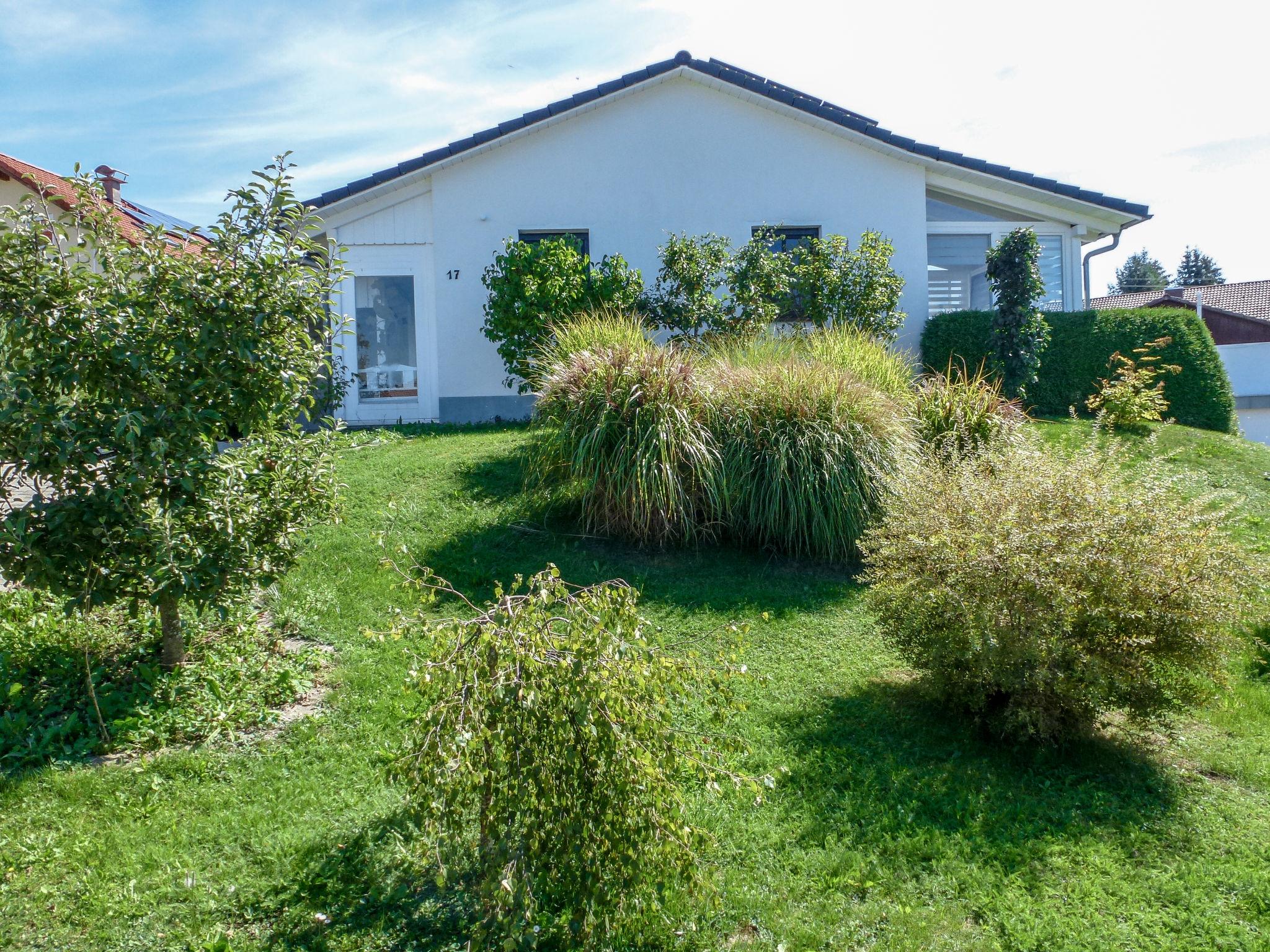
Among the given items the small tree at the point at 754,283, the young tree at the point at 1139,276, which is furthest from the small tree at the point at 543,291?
the young tree at the point at 1139,276

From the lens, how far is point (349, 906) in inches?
133

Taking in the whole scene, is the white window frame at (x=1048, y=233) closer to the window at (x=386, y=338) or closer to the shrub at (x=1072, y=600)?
the window at (x=386, y=338)

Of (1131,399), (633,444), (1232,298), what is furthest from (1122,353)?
(1232,298)

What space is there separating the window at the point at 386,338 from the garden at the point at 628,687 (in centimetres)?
699

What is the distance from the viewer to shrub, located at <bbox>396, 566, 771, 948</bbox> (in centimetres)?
299

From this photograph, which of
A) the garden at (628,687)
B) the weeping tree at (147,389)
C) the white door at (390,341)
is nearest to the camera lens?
the garden at (628,687)

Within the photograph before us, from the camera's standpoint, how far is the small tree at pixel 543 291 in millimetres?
12516

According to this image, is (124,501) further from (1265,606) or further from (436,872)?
(1265,606)

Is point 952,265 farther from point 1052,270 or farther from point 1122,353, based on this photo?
point 1122,353

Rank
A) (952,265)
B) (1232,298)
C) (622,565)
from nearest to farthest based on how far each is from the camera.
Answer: (622,565) < (952,265) < (1232,298)

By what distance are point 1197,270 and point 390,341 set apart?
326ft

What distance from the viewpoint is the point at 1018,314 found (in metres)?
12.8

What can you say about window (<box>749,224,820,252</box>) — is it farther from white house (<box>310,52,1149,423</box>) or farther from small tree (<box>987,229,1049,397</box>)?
small tree (<box>987,229,1049,397</box>)

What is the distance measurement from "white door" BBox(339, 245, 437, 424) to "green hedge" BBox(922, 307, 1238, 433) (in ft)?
25.6
